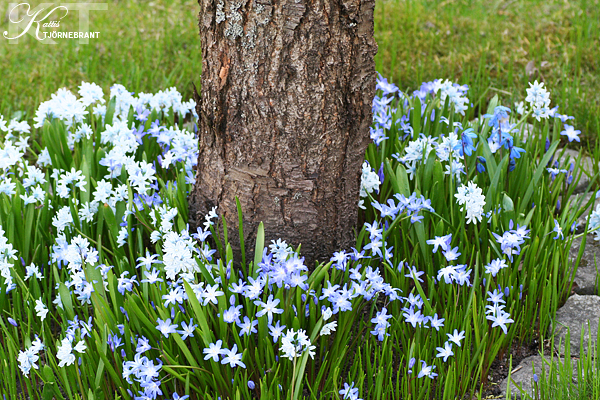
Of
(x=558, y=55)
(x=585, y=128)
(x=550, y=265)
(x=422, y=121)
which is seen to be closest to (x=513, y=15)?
(x=558, y=55)

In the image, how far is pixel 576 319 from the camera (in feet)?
7.20

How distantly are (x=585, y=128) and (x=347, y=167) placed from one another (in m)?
1.93

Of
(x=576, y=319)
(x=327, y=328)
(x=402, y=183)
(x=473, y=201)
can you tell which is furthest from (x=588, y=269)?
(x=327, y=328)

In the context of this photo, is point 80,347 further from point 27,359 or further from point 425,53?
point 425,53

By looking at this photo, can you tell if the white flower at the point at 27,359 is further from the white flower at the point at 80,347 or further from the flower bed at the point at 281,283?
the white flower at the point at 80,347

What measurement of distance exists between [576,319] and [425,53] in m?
2.69

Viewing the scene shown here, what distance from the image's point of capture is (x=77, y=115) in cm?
286

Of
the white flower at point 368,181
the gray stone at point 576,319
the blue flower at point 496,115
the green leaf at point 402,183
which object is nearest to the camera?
the gray stone at point 576,319

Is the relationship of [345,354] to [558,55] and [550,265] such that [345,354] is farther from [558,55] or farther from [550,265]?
[558,55]

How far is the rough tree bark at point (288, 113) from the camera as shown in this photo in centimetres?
194

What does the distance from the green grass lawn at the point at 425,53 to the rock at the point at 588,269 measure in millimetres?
953

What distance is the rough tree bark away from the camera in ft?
6.35

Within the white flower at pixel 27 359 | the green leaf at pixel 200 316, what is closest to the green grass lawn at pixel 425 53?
the white flower at pixel 27 359

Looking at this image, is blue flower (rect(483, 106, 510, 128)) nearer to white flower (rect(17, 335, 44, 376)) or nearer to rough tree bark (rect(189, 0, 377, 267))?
rough tree bark (rect(189, 0, 377, 267))
